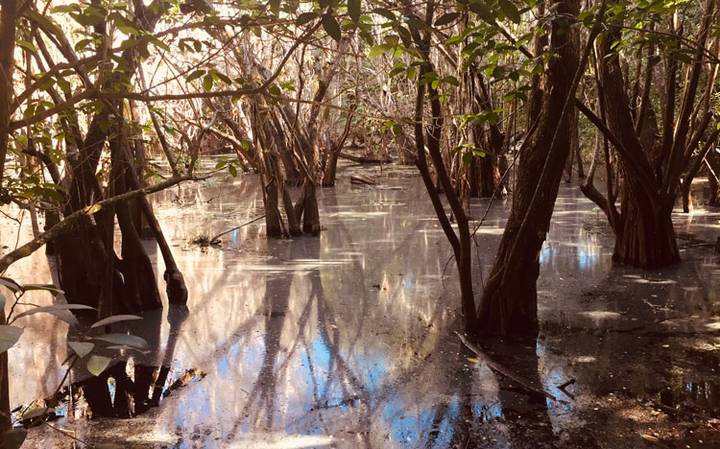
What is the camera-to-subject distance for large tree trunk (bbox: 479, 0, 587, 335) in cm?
388

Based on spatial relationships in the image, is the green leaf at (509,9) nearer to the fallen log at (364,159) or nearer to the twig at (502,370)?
the twig at (502,370)

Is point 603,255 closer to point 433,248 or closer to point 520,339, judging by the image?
point 433,248

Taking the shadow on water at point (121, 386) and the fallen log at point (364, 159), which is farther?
the fallen log at point (364, 159)

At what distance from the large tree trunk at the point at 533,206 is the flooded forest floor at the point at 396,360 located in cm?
22

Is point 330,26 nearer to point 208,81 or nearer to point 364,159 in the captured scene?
point 208,81

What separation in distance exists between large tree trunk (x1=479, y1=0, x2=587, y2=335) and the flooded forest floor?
0.22 m

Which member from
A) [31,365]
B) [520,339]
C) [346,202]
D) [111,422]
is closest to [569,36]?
[520,339]

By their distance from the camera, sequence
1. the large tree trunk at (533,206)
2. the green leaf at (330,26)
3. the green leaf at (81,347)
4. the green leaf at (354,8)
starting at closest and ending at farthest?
1. the green leaf at (81,347)
2. the green leaf at (354,8)
3. the green leaf at (330,26)
4. the large tree trunk at (533,206)

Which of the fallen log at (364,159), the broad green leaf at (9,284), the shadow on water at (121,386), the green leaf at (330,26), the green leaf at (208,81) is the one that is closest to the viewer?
the broad green leaf at (9,284)

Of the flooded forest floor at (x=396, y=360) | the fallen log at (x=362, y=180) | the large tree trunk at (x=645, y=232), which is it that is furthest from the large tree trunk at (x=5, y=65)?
the fallen log at (x=362, y=180)

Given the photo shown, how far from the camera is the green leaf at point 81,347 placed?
1054mm

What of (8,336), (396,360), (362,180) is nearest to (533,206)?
(396,360)

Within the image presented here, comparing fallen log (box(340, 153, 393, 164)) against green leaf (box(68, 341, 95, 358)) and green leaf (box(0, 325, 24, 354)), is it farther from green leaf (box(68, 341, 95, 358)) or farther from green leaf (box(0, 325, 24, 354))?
green leaf (box(0, 325, 24, 354))

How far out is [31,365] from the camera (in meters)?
4.02
